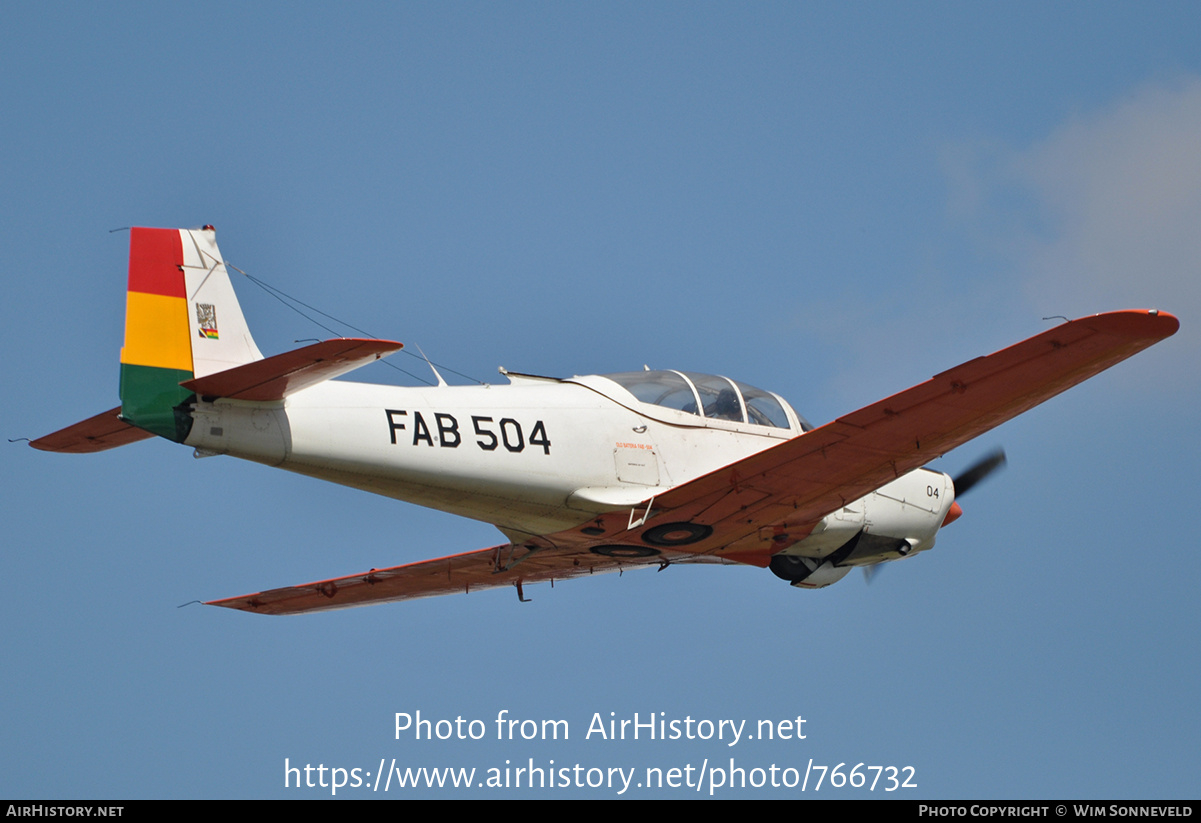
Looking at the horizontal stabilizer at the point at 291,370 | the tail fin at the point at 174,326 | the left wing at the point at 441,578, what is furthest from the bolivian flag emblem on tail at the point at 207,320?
the left wing at the point at 441,578

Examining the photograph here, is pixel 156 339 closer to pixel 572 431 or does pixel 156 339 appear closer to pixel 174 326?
pixel 174 326

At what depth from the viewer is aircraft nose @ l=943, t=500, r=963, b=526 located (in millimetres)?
19234

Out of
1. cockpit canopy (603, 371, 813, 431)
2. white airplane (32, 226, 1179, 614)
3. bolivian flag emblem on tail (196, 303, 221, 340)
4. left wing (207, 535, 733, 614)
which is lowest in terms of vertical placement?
left wing (207, 535, 733, 614)

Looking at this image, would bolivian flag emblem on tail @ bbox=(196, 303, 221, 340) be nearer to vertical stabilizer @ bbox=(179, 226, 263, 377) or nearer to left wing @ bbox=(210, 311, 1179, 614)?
vertical stabilizer @ bbox=(179, 226, 263, 377)

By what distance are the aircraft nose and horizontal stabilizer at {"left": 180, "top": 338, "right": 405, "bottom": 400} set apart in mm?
9702

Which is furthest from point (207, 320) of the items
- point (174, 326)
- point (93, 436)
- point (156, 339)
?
point (93, 436)

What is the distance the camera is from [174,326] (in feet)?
44.6

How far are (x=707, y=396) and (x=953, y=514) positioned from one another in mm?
4952

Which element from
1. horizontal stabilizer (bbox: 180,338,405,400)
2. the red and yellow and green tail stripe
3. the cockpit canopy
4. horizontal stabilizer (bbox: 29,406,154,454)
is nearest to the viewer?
→ horizontal stabilizer (bbox: 180,338,405,400)

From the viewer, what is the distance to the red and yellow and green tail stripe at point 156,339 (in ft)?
43.6

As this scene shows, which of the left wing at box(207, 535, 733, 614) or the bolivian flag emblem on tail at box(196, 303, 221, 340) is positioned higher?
the bolivian flag emblem on tail at box(196, 303, 221, 340)

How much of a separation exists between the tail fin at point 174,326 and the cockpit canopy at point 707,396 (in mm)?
4439

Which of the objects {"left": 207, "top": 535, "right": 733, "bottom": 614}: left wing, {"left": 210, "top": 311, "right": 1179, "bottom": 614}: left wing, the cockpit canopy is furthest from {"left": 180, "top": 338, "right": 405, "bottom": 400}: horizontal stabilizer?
{"left": 207, "top": 535, "right": 733, "bottom": 614}: left wing

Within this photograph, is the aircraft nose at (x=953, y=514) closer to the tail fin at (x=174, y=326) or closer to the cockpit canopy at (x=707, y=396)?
the cockpit canopy at (x=707, y=396)
